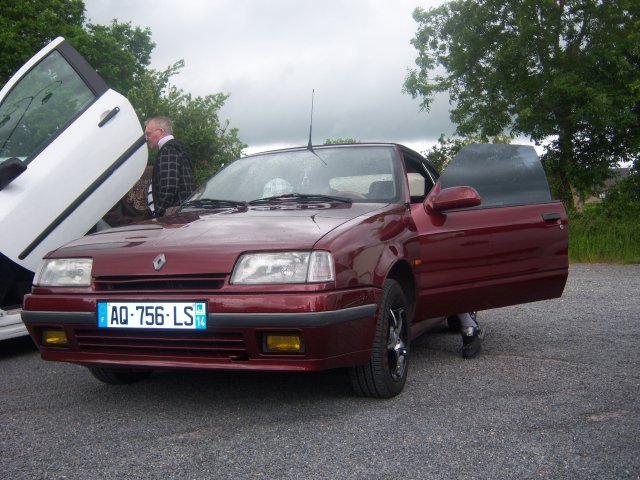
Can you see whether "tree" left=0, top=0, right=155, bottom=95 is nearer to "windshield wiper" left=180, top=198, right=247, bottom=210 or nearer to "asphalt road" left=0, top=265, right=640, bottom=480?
"windshield wiper" left=180, top=198, right=247, bottom=210

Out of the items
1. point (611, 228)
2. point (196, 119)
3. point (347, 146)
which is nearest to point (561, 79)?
point (611, 228)

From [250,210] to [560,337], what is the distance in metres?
2.76

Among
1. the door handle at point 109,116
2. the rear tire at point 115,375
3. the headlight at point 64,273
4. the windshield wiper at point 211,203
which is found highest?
the door handle at point 109,116

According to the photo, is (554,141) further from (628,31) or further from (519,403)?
(519,403)

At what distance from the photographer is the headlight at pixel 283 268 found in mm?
3287

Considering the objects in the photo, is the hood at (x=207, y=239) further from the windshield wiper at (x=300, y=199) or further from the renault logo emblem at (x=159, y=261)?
the windshield wiper at (x=300, y=199)

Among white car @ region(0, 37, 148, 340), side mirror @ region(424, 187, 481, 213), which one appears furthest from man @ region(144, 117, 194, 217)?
side mirror @ region(424, 187, 481, 213)

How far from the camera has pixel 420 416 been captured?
3.43 meters

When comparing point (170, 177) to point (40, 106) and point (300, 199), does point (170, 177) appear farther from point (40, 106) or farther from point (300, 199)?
point (300, 199)

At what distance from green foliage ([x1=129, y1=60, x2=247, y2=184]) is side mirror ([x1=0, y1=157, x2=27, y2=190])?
478 inches

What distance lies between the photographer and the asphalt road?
2.76 m

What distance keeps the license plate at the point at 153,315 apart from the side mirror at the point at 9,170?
1783 mm

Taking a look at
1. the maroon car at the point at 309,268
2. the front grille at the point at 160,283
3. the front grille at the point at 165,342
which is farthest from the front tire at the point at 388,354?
the front grille at the point at 160,283

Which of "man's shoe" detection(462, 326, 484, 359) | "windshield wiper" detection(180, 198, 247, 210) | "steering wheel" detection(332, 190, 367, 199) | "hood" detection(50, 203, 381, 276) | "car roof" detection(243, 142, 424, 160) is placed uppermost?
"car roof" detection(243, 142, 424, 160)
